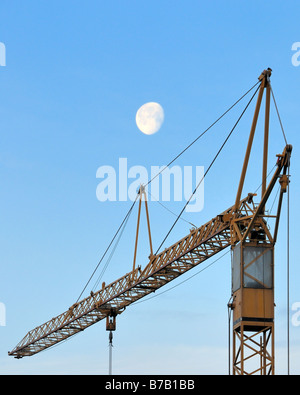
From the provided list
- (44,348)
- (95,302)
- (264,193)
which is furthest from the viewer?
(44,348)

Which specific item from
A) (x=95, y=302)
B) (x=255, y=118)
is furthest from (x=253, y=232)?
(x=95, y=302)

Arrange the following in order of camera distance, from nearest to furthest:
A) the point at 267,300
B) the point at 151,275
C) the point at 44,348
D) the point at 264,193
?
the point at 267,300, the point at 264,193, the point at 151,275, the point at 44,348

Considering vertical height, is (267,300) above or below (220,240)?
below

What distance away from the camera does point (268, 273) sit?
58.2m
